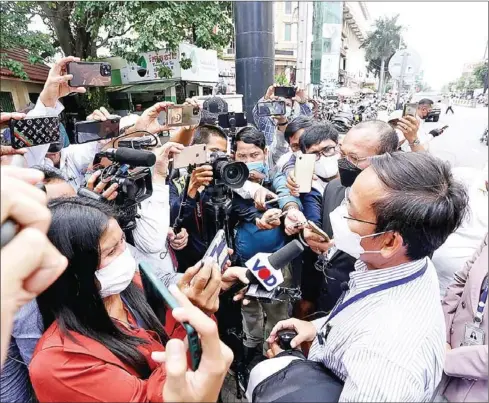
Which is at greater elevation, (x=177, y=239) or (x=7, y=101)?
(x=7, y=101)

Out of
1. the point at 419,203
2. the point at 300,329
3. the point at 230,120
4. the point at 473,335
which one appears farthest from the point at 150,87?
the point at 473,335

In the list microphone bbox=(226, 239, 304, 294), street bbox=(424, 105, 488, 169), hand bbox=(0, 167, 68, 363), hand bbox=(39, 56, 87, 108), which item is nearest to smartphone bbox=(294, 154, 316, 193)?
microphone bbox=(226, 239, 304, 294)

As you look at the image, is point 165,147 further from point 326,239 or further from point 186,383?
point 186,383

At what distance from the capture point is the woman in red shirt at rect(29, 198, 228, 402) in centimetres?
90

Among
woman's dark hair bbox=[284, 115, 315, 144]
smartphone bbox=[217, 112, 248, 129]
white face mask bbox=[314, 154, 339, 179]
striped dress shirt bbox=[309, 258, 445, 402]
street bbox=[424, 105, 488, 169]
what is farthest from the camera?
street bbox=[424, 105, 488, 169]

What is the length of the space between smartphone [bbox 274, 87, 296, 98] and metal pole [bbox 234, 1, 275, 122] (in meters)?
2.28

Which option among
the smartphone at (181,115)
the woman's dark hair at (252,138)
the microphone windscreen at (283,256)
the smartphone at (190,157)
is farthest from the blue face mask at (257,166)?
the microphone windscreen at (283,256)

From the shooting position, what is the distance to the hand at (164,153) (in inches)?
68.2

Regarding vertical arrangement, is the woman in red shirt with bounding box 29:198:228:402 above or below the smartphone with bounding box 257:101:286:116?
below

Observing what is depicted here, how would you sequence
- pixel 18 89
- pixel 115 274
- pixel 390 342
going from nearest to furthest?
pixel 390 342 → pixel 115 274 → pixel 18 89

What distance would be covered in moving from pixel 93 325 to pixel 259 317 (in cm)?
126

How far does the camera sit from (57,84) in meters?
1.92

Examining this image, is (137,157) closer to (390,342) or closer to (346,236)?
(346,236)

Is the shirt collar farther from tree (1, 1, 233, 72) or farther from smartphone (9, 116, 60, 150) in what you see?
tree (1, 1, 233, 72)
